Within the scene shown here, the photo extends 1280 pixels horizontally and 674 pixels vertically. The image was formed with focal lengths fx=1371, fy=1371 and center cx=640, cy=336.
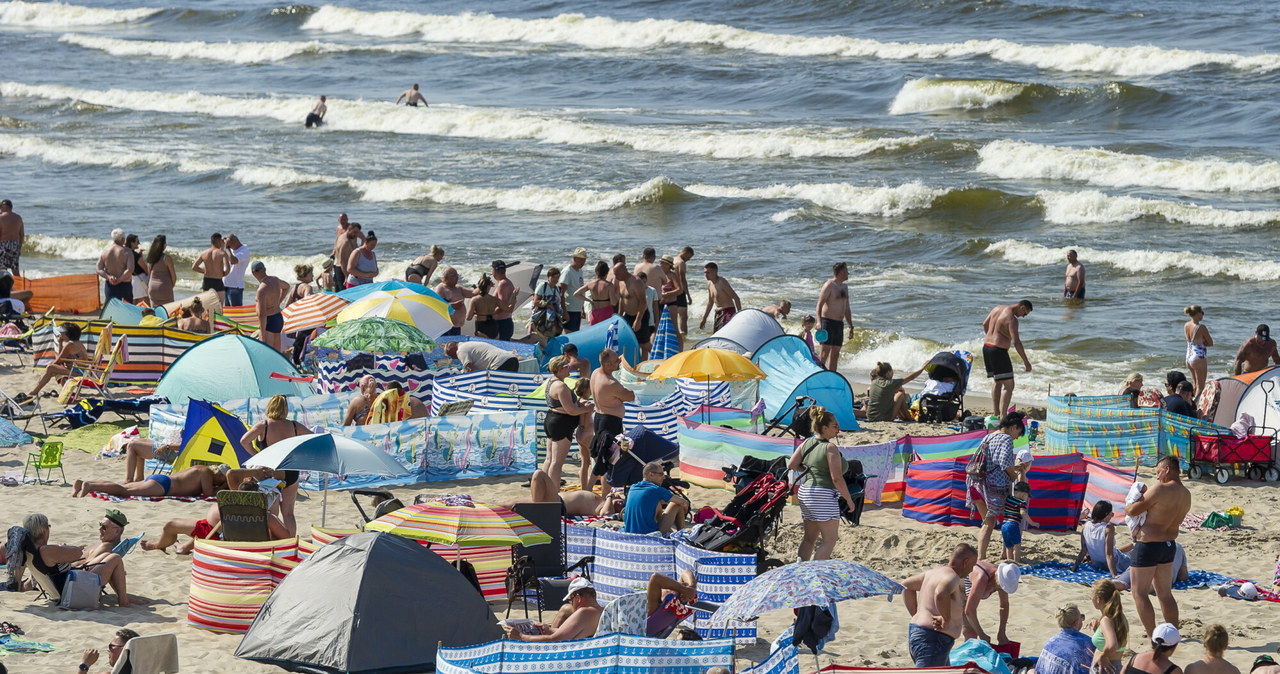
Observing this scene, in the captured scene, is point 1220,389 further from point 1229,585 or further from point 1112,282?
point 1112,282

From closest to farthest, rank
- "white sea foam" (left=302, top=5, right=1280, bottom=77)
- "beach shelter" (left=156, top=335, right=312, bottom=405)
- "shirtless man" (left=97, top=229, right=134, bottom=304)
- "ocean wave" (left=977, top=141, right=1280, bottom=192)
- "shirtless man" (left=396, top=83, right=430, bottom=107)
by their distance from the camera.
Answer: "beach shelter" (left=156, top=335, right=312, bottom=405), "shirtless man" (left=97, top=229, right=134, bottom=304), "ocean wave" (left=977, top=141, right=1280, bottom=192), "white sea foam" (left=302, top=5, right=1280, bottom=77), "shirtless man" (left=396, top=83, right=430, bottom=107)

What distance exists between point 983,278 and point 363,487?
13493 mm

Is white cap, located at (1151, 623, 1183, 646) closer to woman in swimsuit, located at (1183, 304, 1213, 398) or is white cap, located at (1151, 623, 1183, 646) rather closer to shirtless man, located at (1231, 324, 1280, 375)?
shirtless man, located at (1231, 324, 1280, 375)

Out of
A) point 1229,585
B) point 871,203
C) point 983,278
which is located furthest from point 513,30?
point 1229,585

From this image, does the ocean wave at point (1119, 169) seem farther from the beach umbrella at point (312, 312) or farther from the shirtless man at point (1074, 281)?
the beach umbrella at point (312, 312)

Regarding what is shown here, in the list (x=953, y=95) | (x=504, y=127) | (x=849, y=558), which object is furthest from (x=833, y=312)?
(x=504, y=127)

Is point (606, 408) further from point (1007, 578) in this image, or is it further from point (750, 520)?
point (1007, 578)

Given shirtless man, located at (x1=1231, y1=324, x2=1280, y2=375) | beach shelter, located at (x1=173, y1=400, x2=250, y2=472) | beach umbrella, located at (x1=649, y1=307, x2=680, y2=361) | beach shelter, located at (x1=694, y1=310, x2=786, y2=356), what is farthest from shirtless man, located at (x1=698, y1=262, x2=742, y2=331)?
beach shelter, located at (x1=173, y1=400, x2=250, y2=472)

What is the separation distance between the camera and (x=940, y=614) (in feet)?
23.7

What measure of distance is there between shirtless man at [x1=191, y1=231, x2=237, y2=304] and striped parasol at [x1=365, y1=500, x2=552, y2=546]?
30.3ft

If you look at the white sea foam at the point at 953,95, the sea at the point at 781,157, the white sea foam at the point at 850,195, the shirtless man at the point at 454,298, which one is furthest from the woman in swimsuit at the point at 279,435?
the white sea foam at the point at 953,95

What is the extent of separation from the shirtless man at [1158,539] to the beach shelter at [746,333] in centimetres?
650

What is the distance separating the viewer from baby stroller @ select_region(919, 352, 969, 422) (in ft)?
47.3

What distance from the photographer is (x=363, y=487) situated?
37.0 feet
